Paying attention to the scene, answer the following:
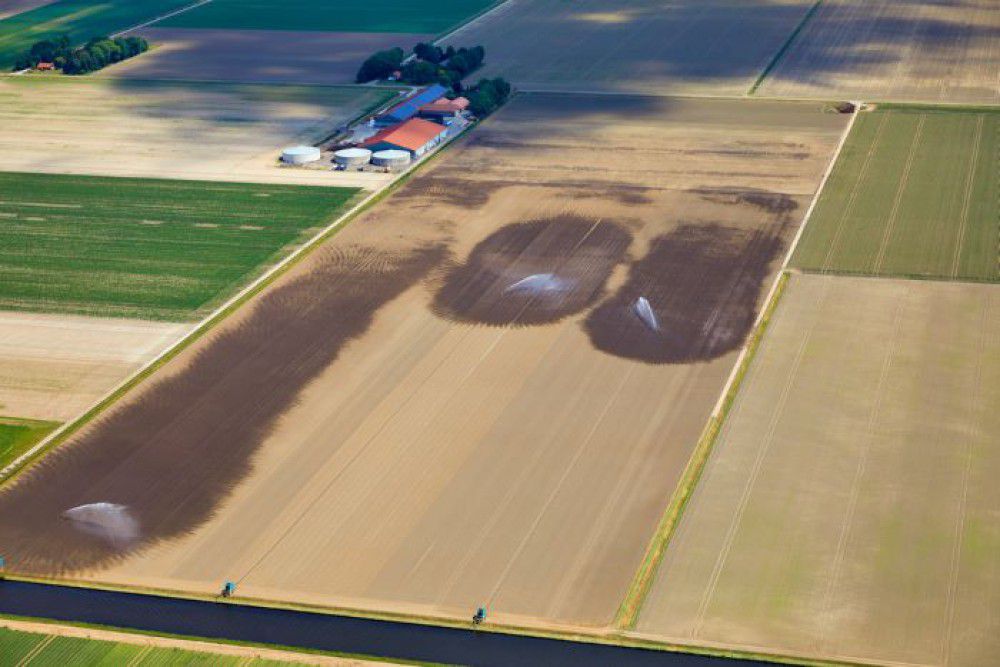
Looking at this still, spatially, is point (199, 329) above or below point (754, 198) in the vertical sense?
above

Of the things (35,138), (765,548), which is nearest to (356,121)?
(35,138)

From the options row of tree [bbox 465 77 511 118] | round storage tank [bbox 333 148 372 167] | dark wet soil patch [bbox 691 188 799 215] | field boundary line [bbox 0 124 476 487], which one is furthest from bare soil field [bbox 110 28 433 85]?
dark wet soil patch [bbox 691 188 799 215]

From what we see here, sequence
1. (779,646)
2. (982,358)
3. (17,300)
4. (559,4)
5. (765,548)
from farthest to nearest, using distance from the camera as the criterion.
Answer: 1. (559,4)
2. (17,300)
3. (982,358)
4. (765,548)
5. (779,646)

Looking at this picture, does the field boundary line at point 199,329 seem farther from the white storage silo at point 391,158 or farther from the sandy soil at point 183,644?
the sandy soil at point 183,644

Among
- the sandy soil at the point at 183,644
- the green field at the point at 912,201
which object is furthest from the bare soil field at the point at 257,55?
the sandy soil at the point at 183,644

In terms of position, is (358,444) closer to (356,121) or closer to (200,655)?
(200,655)

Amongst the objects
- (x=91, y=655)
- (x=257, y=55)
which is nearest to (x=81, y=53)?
(x=257, y=55)

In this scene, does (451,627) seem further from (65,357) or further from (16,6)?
(16,6)
